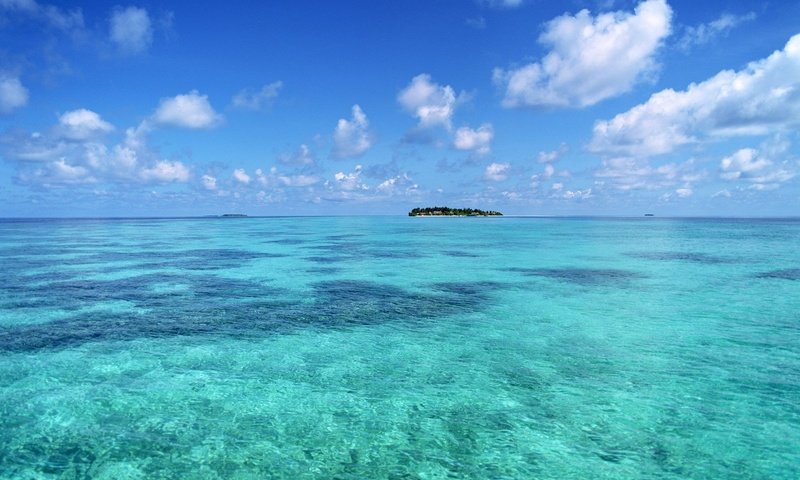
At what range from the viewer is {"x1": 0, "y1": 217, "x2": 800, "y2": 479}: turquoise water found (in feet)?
23.1

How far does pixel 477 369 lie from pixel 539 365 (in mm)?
1598

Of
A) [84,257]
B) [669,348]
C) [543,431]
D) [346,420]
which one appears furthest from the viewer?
[84,257]

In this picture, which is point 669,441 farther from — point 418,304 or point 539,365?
point 418,304

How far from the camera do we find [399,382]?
10031mm

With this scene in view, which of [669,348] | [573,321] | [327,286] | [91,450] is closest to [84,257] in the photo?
[327,286]

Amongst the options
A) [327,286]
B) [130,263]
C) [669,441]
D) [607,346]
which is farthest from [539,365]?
[130,263]

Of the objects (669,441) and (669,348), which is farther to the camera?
(669,348)

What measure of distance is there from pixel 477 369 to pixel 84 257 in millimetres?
36612

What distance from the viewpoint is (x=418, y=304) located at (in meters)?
17.8

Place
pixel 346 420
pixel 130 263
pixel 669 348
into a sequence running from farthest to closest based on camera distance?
pixel 130 263 < pixel 669 348 < pixel 346 420

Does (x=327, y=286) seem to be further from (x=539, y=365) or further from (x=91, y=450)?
(x=91, y=450)

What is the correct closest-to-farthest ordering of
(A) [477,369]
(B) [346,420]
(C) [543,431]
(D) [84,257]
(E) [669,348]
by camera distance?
1. (C) [543,431]
2. (B) [346,420]
3. (A) [477,369]
4. (E) [669,348]
5. (D) [84,257]

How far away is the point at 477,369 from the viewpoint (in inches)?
421

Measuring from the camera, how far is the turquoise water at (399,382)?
7047 millimetres
